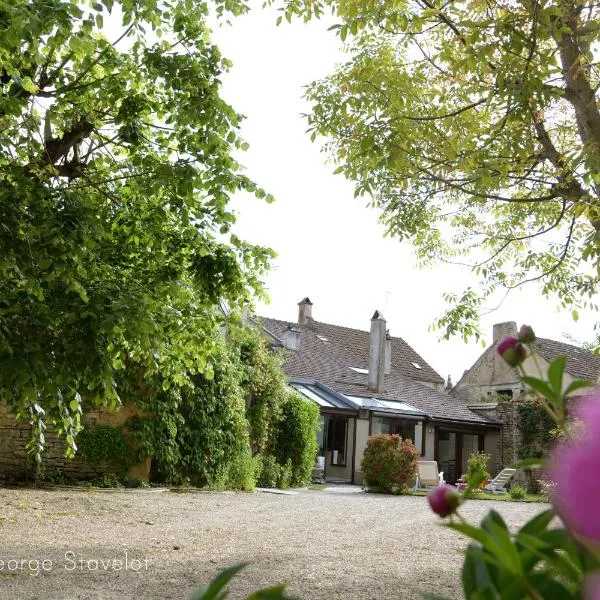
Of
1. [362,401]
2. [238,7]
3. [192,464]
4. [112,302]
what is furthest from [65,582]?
[362,401]

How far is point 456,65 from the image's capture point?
562cm

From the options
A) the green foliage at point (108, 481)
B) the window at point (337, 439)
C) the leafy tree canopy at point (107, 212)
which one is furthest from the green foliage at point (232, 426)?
the window at point (337, 439)

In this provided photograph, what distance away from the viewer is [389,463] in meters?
17.4

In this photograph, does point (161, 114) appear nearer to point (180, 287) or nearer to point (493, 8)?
point (180, 287)

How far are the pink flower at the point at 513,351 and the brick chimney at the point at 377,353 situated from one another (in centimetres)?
2636

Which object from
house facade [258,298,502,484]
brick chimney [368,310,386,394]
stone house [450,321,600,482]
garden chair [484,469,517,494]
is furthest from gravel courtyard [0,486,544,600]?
stone house [450,321,600,482]

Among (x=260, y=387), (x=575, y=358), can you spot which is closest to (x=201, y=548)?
(x=260, y=387)

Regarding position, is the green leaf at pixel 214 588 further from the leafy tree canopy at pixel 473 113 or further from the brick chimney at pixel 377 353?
the brick chimney at pixel 377 353

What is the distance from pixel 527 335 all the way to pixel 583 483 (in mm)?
435

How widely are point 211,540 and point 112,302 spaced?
289 cm

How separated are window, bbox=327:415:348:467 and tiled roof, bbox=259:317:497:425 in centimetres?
114

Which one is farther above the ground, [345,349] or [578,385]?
[345,349]

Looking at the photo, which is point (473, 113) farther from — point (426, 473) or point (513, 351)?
point (426, 473)

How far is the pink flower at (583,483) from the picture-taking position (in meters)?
0.33
